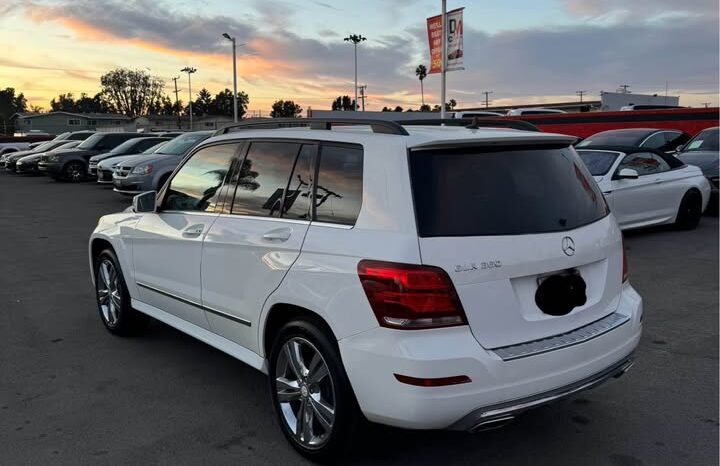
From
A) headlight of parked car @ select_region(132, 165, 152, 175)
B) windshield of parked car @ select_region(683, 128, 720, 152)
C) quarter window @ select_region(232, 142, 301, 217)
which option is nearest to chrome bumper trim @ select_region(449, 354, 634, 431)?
quarter window @ select_region(232, 142, 301, 217)

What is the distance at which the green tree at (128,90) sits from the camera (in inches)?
5202

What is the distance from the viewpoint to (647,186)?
9.93 meters

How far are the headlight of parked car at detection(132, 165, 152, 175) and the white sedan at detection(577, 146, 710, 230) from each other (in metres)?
9.62

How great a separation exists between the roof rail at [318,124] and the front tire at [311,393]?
1038 millimetres

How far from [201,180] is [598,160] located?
24.4 feet

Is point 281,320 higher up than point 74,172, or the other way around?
point 74,172

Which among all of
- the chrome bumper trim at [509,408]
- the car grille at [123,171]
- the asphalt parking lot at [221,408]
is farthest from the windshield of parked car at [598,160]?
the car grille at [123,171]

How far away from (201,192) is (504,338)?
2350 millimetres

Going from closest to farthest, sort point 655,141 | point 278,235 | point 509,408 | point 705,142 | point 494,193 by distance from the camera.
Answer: point 509,408, point 494,193, point 278,235, point 705,142, point 655,141

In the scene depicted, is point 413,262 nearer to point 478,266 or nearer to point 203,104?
point 478,266

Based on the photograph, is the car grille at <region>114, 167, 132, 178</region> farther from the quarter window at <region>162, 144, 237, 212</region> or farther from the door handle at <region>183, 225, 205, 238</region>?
the door handle at <region>183, 225, 205, 238</region>

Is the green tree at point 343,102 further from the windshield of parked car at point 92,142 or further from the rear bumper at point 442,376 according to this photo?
the rear bumper at point 442,376


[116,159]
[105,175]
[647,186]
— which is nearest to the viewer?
[647,186]

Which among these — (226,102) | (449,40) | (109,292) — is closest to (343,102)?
(226,102)
